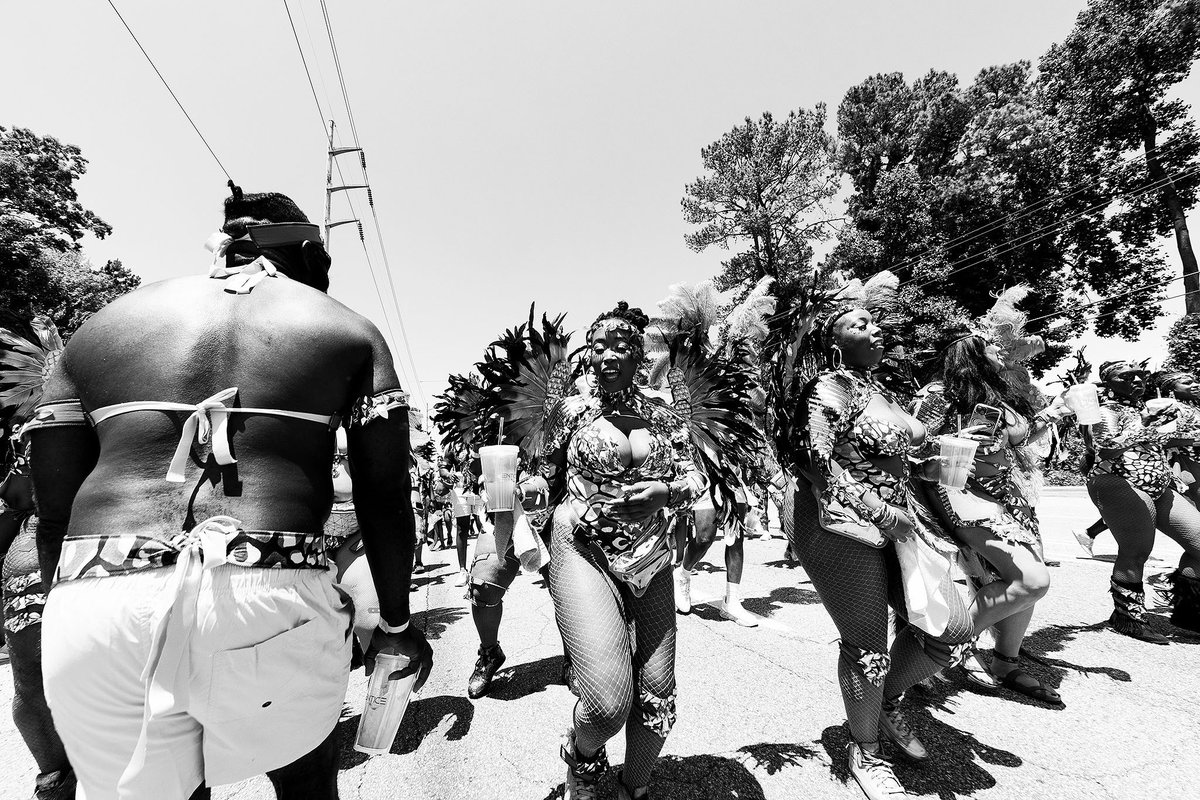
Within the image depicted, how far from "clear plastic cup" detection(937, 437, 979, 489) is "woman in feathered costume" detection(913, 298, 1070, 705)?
0.13 m

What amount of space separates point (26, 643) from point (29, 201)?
2214cm

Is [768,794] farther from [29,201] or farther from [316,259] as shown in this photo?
[29,201]

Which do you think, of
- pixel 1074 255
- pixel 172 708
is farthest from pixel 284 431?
pixel 1074 255

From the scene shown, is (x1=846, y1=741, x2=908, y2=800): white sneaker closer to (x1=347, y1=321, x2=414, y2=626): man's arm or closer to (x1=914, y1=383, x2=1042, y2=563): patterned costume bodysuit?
(x1=914, y1=383, x2=1042, y2=563): patterned costume bodysuit

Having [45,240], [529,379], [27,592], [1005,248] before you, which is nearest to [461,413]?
[529,379]

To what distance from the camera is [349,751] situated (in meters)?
2.98

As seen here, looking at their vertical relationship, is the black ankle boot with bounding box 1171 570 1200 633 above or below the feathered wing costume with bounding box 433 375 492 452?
below

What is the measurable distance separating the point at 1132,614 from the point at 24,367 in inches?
280

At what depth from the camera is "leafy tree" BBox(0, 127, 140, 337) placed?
13766 millimetres

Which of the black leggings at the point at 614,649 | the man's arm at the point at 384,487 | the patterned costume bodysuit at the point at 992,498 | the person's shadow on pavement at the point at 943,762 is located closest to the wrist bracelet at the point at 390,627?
the man's arm at the point at 384,487

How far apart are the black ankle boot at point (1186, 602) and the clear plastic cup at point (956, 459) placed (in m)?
2.91

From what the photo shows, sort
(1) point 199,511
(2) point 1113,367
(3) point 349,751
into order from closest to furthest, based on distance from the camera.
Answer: (1) point 199,511
(3) point 349,751
(2) point 1113,367

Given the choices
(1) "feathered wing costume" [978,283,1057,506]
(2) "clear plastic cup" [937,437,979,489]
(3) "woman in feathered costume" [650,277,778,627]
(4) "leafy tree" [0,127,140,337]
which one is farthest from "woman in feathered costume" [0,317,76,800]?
(4) "leafy tree" [0,127,140,337]

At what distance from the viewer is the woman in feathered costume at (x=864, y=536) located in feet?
7.73
